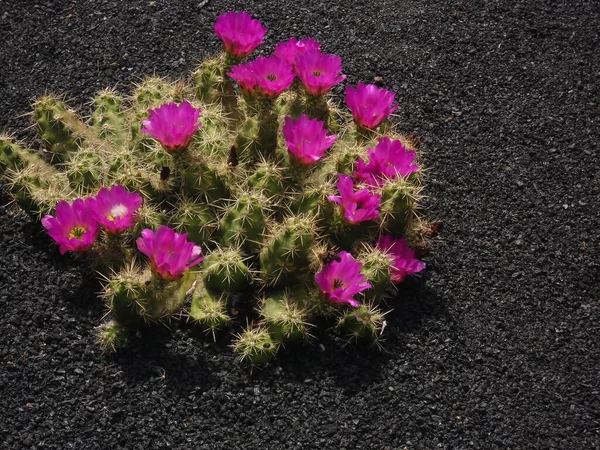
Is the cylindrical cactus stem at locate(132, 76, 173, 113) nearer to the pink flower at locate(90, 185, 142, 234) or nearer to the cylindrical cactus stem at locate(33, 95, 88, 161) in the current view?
the cylindrical cactus stem at locate(33, 95, 88, 161)

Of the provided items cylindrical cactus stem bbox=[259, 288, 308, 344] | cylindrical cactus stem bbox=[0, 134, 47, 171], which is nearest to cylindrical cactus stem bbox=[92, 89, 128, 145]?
cylindrical cactus stem bbox=[0, 134, 47, 171]

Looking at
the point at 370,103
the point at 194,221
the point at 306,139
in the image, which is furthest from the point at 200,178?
the point at 370,103

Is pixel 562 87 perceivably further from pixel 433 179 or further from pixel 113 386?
pixel 113 386

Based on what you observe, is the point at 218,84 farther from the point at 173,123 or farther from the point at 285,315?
the point at 285,315

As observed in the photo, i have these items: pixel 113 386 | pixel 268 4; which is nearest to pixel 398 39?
pixel 268 4

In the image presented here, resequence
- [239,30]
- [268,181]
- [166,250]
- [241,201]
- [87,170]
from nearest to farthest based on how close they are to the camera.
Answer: [166,250] → [241,201] → [268,181] → [87,170] → [239,30]

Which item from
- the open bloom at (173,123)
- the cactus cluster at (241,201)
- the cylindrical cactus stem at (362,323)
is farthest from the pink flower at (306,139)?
the cylindrical cactus stem at (362,323)
